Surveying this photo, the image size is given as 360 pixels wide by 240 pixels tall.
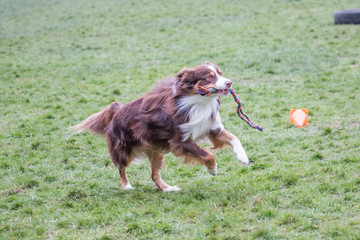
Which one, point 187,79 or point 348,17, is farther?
point 348,17

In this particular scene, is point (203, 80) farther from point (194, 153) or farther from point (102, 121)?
point (102, 121)

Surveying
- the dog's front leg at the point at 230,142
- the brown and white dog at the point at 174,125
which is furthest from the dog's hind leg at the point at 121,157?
the dog's front leg at the point at 230,142

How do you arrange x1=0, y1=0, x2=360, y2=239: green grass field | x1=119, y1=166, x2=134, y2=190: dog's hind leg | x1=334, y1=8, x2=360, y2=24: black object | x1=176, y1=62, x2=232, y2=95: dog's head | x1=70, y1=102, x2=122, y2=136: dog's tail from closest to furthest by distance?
1. x1=0, y1=0, x2=360, y2=239: green grass field
2. x1=176, y1=62, x2=232, y2=95: dog's head
3. x1=119, y1=166, x2=134, y2=190: dog's hind leg
4. x1=70, y1=102, x2=122, y2=136: dog's tail
5. x1=334, y1=8, x2=360, y2=24: black object

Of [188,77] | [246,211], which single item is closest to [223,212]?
[246,211]

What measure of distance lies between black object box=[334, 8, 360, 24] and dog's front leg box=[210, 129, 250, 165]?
11649 mm

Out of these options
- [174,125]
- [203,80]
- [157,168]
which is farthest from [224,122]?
[203,80]

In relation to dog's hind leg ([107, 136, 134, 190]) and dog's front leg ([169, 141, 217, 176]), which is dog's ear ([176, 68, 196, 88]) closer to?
dog's front leg ([169, 141, 217, 176])

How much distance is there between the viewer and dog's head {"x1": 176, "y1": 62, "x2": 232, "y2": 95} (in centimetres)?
545

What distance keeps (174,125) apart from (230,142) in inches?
29.2

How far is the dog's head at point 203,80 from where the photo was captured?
17.9ft

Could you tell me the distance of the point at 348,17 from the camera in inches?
618

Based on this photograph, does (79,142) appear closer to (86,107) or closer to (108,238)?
(86,107)

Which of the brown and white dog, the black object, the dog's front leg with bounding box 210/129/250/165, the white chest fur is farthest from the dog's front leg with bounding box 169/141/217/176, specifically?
the black object

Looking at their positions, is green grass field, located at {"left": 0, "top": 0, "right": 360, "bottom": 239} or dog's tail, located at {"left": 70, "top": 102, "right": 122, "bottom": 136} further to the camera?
dog's tail, located at {"left": 70, "top": 102, "right": 122, "bottom": 136}
